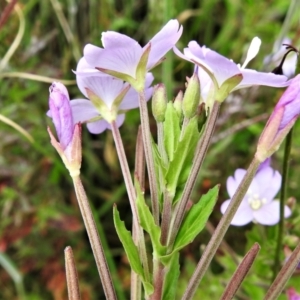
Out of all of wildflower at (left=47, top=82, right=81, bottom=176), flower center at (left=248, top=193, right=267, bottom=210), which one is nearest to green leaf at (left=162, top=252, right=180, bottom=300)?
wildflower at (left=47, top=82, right=81, bottom=176)

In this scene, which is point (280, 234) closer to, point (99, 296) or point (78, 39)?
point (99, 296)

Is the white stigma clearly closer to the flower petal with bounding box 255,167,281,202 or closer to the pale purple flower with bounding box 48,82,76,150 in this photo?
the pale purple flower with bounding box 48,82,76,150

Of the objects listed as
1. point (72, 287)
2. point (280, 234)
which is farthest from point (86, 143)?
point (72, 287)

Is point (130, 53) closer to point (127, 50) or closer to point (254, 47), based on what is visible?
point (127, 50)

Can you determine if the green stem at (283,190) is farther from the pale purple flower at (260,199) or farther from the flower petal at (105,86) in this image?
the flower petal at (105,86)

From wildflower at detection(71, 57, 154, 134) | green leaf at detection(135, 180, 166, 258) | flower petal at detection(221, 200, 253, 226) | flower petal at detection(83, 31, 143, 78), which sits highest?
flower petal at detection(83, 31, 143, 78)

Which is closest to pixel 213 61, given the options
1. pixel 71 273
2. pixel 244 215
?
pixel 71 273
